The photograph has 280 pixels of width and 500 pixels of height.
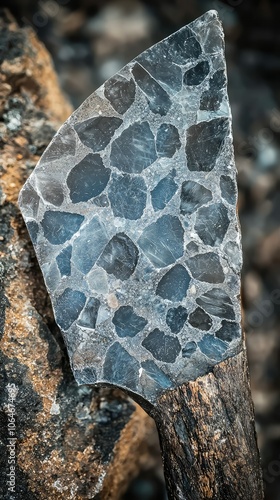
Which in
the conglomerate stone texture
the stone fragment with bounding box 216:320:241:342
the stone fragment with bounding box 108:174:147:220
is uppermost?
the stone fragment with bounding box 108:174:147:220

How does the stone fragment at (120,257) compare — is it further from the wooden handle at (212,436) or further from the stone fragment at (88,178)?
the wooden handle at (212,436)

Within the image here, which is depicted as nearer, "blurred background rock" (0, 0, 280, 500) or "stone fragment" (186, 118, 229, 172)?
"stone fragment" (186, 118, 229, 172)

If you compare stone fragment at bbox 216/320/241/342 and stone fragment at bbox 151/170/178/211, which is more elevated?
stone fragment at bbox 151/170/178/211

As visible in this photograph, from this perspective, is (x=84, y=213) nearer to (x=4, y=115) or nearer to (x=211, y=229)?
(x=211, y=229)

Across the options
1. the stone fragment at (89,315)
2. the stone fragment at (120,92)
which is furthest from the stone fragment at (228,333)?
the stone fragment at (120,92)

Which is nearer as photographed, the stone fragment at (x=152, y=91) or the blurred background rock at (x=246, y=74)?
the stone fragment at (x=152, y=91)

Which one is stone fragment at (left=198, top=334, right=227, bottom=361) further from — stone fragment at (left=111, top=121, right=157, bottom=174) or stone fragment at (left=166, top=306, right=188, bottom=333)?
stone fragment at (left=111, top=121, right=157, bottom=174)

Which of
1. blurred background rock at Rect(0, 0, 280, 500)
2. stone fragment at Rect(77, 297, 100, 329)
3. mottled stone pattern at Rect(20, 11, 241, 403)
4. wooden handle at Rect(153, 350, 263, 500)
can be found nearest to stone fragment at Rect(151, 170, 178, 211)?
mottled stone pattern at Rect(20, 11, 241, 403)
